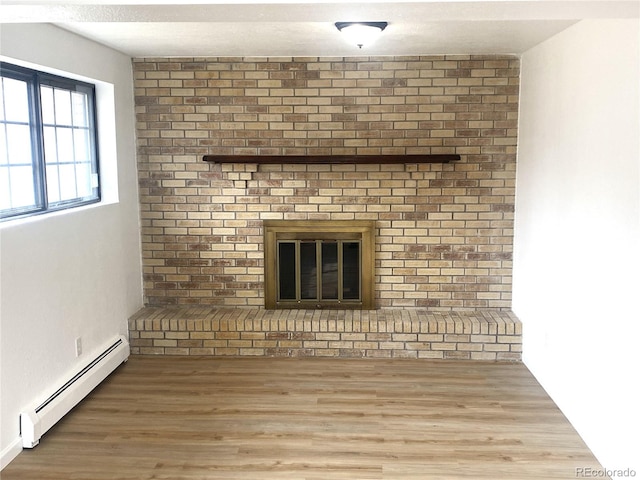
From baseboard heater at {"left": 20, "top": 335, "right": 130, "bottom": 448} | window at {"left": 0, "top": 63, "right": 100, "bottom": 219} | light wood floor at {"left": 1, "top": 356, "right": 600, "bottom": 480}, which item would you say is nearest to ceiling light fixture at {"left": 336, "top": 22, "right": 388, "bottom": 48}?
window at {"left": 0, "top": 63, "right": 100, "bottom": 219}

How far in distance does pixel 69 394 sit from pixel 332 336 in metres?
1.89

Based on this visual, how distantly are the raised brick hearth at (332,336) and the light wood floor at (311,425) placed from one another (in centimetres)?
12

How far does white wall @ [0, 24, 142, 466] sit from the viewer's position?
3.26 m

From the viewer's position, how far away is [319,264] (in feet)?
16.7

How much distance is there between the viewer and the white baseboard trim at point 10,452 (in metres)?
3.20

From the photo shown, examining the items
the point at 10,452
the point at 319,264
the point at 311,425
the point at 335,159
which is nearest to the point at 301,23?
the point at 335,159

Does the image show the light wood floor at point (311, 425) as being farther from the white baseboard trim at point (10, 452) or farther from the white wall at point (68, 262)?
the white wall at point (68, 262)

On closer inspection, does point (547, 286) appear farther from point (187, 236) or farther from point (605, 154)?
point (187, 236)

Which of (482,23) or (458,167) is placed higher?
(482,23)

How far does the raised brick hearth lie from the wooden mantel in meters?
1.18

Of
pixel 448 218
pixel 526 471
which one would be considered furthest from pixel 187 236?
pixel 526 471

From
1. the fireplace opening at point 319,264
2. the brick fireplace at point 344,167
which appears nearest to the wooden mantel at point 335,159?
the brick fireplace at point 344,167

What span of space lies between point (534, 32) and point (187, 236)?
9.53 feet

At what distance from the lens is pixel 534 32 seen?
155 inches
